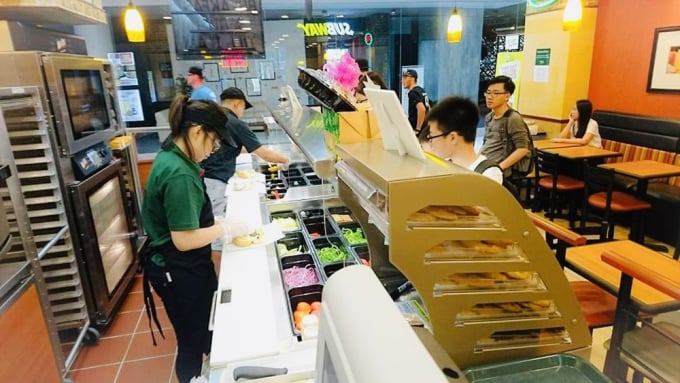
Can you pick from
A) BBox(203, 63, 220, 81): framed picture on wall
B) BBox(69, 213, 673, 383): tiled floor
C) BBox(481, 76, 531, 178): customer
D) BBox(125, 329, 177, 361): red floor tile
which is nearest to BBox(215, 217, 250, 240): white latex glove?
BBox(69, 213, 673, 383): tiled floor

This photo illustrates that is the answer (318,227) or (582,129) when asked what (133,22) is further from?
(582,129)

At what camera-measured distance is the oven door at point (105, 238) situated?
2861 millimetres

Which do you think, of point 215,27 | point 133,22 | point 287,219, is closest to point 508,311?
point 287,219

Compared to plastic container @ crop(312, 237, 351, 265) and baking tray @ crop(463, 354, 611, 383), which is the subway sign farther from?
baking tray @ crop(463, 354, 611, 383)

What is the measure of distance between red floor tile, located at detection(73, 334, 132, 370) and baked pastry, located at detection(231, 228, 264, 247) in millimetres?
1496

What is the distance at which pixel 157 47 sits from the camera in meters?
7.05

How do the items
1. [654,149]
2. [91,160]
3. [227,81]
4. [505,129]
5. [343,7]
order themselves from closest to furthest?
[91,160]
[505,129]
[654,149]
[227,81]
[343,7]

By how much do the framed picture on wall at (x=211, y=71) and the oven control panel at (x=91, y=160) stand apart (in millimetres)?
4276

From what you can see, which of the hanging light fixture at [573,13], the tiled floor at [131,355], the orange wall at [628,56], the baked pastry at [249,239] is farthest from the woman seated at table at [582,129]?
the baked pastry at [249,239]

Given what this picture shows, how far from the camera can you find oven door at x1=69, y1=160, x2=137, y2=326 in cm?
286

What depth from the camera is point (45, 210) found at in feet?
8.62

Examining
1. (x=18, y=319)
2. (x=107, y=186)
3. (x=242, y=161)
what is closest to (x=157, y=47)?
(x=242, y=161)

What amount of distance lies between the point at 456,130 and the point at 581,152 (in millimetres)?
3645

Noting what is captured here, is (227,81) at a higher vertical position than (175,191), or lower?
higher
